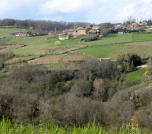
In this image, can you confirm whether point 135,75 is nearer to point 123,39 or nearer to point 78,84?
point 78,84

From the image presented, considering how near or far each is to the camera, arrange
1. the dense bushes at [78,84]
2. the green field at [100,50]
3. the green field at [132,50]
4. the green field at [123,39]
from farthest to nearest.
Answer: the green field at [123,39] < the green field at [100,50] < the green field at [132,50] < the dense bushes at [78,84]

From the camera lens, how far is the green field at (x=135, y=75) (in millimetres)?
19016

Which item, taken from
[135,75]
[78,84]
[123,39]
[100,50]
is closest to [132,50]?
[100,50]

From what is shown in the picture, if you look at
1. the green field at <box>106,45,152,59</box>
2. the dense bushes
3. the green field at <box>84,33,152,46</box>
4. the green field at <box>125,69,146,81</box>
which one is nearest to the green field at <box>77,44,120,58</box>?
the green field at <box>106,45,152,59</box>

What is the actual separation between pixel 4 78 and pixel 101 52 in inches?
542

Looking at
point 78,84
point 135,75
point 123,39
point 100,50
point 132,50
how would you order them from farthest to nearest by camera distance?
1. point 123,39
2. point 100,50
3. point 132,50
4. point 135,75
5. point 78,84

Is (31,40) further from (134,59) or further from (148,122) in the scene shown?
(148,122)

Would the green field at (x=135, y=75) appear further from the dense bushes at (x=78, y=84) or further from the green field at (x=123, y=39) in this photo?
the green field at (x=123, y=39)

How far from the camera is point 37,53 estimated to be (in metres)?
28.0

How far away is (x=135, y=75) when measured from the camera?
774 inches

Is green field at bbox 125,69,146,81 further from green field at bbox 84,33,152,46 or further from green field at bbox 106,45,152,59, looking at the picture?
green field at bbox 84,33,152,46

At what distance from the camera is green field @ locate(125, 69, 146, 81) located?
1902 centimetres

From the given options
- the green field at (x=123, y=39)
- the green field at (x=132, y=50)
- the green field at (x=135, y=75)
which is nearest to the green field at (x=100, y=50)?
the green field at (x=132, y=50)

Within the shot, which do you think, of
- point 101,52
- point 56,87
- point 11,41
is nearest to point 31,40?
point 11,41
